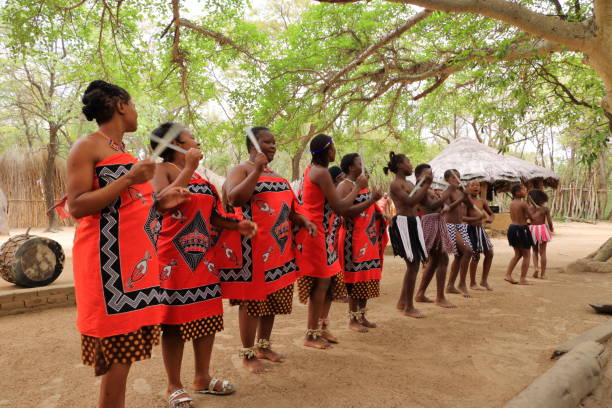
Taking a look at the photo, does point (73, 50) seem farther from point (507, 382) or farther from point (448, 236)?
point (507, 382)

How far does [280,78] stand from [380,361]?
20.5ft

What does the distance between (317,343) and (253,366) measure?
770 mm

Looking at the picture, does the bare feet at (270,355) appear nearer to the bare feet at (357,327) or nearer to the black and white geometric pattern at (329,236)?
the black and white geometric pattern at (329,236)

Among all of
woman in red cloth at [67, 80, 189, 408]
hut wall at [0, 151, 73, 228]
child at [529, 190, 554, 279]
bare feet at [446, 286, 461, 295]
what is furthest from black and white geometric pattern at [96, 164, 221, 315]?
hut wall at [0, 151, 73, 228]

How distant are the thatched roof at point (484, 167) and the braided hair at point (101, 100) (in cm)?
1507

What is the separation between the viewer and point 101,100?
199 centimetres

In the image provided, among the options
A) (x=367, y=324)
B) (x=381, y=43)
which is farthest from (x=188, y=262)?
(x=381, y=43)

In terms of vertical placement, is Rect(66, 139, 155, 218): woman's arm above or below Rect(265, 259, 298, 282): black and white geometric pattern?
above

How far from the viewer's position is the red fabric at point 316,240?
3584 millimetres

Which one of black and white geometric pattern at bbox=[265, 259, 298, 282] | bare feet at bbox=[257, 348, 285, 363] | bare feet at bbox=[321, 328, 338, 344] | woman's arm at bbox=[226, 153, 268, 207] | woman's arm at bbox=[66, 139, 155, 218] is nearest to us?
woman's arm at bbox=[66, 139, 155, 218]

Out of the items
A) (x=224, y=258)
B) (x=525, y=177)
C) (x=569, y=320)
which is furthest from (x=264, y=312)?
(x=525, y=177)

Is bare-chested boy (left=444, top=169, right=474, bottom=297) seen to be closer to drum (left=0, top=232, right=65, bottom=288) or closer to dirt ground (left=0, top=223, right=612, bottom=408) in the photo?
dirt ground (left=0, top=223, right=612, bottom=408)

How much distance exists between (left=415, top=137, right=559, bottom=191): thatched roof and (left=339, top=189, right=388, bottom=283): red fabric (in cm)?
1244

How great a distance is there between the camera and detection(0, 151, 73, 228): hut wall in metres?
17.3
